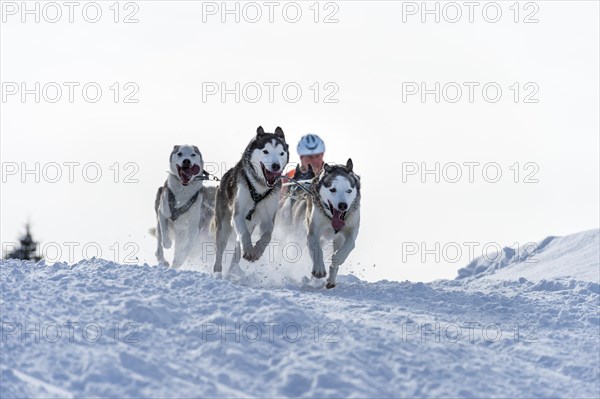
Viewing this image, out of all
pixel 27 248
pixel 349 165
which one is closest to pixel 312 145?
pixel 349 165

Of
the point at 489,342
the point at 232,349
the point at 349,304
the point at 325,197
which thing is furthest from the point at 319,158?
the point at 232,349

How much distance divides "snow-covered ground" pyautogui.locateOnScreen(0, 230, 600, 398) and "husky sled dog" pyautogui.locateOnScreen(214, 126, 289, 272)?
1181mm

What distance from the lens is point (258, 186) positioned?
859cm

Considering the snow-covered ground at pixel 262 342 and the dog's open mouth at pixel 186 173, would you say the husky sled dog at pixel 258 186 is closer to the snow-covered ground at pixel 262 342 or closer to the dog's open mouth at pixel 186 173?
the dog's open mouth at pixel 186 173

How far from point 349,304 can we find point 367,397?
2166 mm

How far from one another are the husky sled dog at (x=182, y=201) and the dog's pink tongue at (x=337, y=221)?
2.01 metres

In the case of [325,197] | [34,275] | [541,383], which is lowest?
[541,383]

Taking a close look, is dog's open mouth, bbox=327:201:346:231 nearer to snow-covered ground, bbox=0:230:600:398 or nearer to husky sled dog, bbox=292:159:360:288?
husky sled dog, bbox=292:159:360:288

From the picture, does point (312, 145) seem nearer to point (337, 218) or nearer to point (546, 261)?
point (337, 218)

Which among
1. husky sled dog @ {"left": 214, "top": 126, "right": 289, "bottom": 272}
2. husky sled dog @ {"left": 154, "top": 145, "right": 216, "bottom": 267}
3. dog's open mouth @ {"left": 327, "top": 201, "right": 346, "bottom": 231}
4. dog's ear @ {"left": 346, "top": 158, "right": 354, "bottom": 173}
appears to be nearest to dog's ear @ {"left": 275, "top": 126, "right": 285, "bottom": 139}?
husky sled dog @ {"left": 214, "top": 126, "right": 289, "bottom": 272}

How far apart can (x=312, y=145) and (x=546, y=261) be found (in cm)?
482

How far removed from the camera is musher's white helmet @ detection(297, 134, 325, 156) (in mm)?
10477

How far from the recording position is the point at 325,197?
8.39 m

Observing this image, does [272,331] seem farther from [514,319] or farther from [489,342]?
[514,319]
